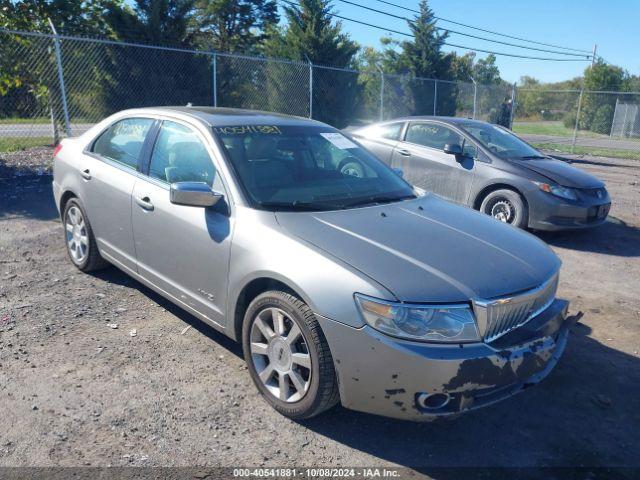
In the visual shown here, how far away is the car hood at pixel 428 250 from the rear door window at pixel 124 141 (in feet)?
5.63

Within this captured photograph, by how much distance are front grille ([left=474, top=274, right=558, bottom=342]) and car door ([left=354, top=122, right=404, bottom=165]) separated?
5.27 meters

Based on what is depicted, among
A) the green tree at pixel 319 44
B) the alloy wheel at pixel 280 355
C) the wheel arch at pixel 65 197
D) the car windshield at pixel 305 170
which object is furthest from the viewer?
the green tree at pixel 319 44

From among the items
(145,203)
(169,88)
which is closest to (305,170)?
(145,203)

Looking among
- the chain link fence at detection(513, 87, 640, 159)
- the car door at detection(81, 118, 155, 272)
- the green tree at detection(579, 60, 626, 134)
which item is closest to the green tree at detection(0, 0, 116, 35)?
the car door at detection(81, 118, 155, 272)

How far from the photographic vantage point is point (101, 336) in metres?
3.98

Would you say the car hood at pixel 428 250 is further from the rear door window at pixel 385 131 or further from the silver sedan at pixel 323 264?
the rear door window at pixel 385 131

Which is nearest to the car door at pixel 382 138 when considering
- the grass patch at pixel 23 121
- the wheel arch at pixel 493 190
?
the wheel arch at pixel 493 190

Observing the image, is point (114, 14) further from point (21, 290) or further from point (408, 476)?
point (408, 476)

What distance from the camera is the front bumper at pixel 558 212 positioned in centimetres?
670

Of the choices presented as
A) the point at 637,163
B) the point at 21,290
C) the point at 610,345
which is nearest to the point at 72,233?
the point at 21,290

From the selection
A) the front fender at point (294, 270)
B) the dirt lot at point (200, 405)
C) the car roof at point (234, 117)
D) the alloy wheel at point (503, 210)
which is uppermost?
the car roof at point (234, 117)

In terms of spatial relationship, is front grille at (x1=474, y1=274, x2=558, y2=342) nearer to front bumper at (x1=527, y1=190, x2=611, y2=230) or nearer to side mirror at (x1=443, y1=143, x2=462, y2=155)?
front bumper at (x1=527, y1=190, x2=611, y2=230)

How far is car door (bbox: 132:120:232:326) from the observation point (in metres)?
3.38

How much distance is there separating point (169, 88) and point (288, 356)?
12.9m
